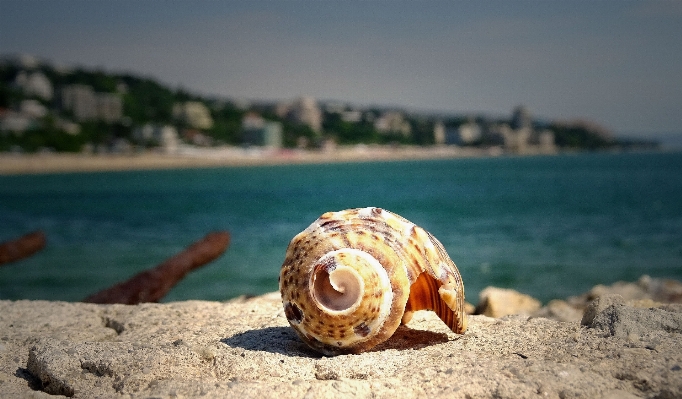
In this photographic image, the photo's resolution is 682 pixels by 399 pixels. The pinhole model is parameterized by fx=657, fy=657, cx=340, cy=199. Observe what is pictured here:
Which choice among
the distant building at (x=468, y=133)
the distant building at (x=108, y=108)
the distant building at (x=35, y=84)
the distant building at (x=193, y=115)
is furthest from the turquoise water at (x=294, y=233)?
the distant building at (x=468, y=133)

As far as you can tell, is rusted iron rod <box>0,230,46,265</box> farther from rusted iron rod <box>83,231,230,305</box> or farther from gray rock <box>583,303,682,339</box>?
Answer: gray rock <box>583,303,682,339</box>

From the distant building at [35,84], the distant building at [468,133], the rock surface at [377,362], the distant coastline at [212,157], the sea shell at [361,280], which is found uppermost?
the distant building at [35,84]

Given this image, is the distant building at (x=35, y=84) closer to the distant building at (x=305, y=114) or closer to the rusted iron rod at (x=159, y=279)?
the distant building at (x=305, y=114)

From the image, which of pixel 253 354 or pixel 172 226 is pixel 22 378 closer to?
pixel 253 354

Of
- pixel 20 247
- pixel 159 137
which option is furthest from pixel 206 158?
pixel 20 247

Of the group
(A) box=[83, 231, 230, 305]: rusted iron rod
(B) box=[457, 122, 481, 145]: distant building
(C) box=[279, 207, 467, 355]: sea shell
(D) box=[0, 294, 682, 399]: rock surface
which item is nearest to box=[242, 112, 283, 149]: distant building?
(B) box=[457, 122, 481, 145]: distant building

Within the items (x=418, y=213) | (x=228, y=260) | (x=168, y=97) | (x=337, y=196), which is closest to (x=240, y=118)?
(x=168, y=97)
